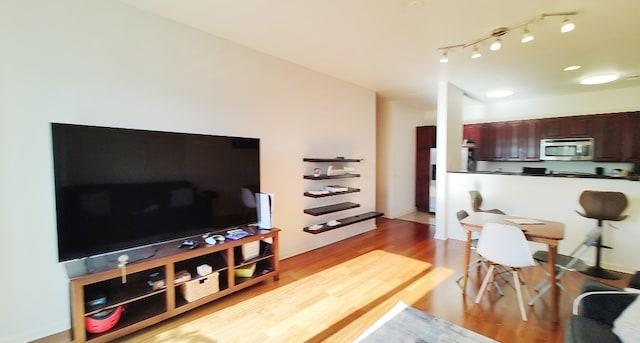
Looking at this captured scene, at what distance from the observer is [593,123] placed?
15.9 feet

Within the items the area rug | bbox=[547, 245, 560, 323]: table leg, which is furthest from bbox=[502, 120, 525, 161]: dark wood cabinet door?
the area rug

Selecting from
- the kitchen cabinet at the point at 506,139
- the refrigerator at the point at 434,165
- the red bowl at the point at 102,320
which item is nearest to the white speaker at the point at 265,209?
the red bowl at the point at 102,320

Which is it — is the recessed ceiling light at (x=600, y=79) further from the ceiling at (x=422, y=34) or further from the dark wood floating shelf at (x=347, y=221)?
the dark wood floating shelf at (x=347, y=221)

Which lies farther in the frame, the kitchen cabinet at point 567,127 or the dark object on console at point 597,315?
the kitchen cabinet at point 567,127

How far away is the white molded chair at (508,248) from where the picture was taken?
221cm

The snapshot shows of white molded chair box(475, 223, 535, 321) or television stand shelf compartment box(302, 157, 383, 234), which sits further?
television stand shelf compartment box(302, 157, 383, 234)

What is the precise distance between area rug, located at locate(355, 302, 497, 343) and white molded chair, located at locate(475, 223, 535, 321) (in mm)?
660

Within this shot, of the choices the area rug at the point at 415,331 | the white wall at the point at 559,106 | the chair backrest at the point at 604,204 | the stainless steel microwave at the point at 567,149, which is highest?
the white wall at the point at 559,106

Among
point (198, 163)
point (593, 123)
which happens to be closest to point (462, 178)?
point (593, 123)

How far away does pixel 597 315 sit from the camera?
155 cm

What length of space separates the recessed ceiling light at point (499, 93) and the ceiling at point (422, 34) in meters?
0.69

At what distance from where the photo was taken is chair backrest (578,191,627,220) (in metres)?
2.86

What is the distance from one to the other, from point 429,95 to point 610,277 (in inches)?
148

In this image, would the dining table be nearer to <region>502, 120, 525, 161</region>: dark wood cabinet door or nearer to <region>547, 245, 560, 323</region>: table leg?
<region>547, 245, 560, 323</region>: table leg
